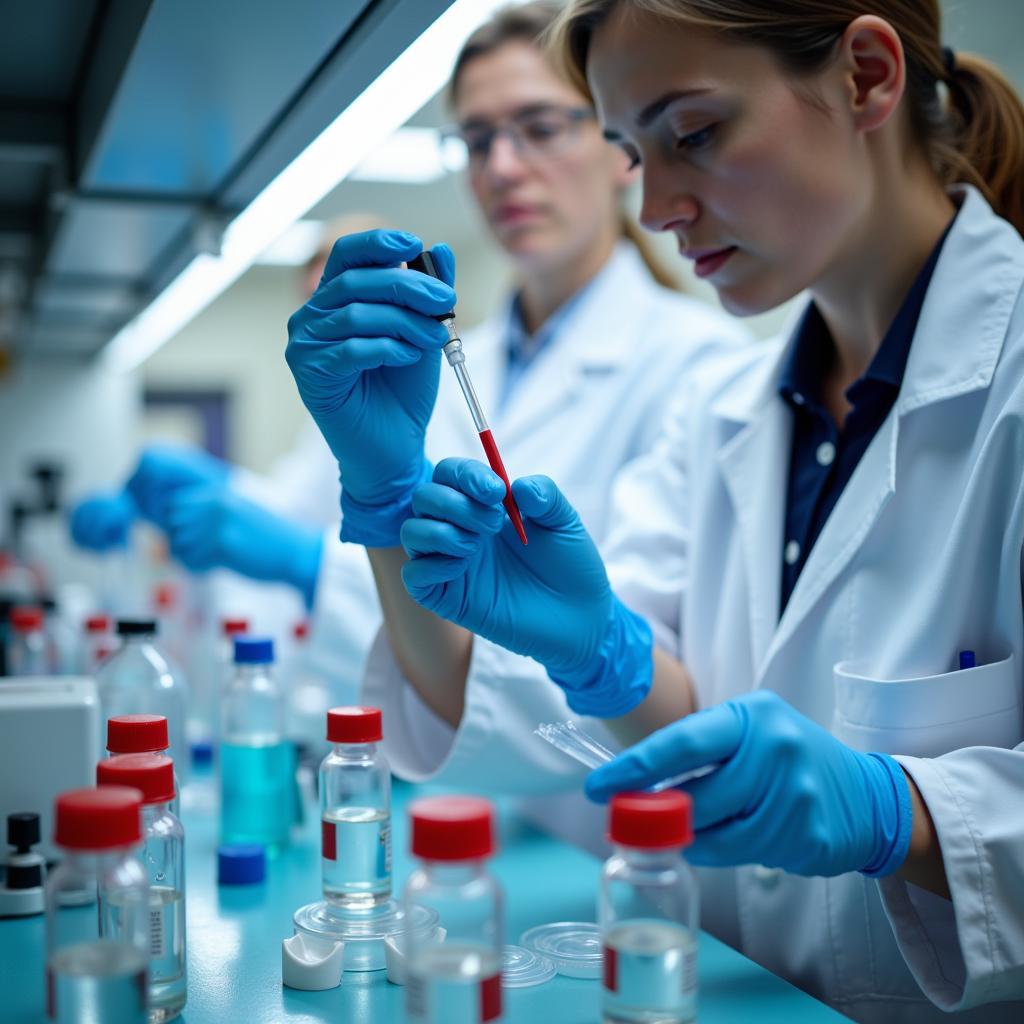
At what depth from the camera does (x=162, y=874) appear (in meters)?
0.98

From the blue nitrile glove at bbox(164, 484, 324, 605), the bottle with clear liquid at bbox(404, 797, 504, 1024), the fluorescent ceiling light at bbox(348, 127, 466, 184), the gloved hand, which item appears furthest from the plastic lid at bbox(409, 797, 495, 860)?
the fluorescent ceiling light at bbox(348, 127, 466, 184)

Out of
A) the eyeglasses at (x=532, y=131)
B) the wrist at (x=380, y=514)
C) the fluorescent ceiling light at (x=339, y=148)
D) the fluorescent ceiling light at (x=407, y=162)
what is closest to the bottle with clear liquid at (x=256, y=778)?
the wrist at (x=380, y=514)

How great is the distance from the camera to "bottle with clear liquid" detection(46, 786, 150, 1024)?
71 centimetres

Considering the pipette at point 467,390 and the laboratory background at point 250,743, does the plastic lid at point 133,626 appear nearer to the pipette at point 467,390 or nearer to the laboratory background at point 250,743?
the laboratory background at point 250,743

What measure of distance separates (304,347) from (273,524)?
Answer: 1253 mm

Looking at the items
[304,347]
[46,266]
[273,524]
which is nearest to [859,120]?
[304,347]

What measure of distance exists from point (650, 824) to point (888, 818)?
363mm

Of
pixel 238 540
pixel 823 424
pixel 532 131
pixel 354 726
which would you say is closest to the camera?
pixel 354 726

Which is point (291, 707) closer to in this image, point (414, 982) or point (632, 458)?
point (632, 458)

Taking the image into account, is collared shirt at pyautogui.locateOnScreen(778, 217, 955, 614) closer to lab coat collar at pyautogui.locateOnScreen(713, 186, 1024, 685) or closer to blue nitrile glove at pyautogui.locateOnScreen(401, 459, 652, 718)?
lab coat collar at pyautogui.locateOnScreen(713, 186, 1024, 685)

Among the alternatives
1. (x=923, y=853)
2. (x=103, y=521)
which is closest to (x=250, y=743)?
(x=923, y=853)

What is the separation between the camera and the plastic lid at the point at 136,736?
977mm

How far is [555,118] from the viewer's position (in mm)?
2113

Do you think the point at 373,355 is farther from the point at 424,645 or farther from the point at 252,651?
the point at 252,651
